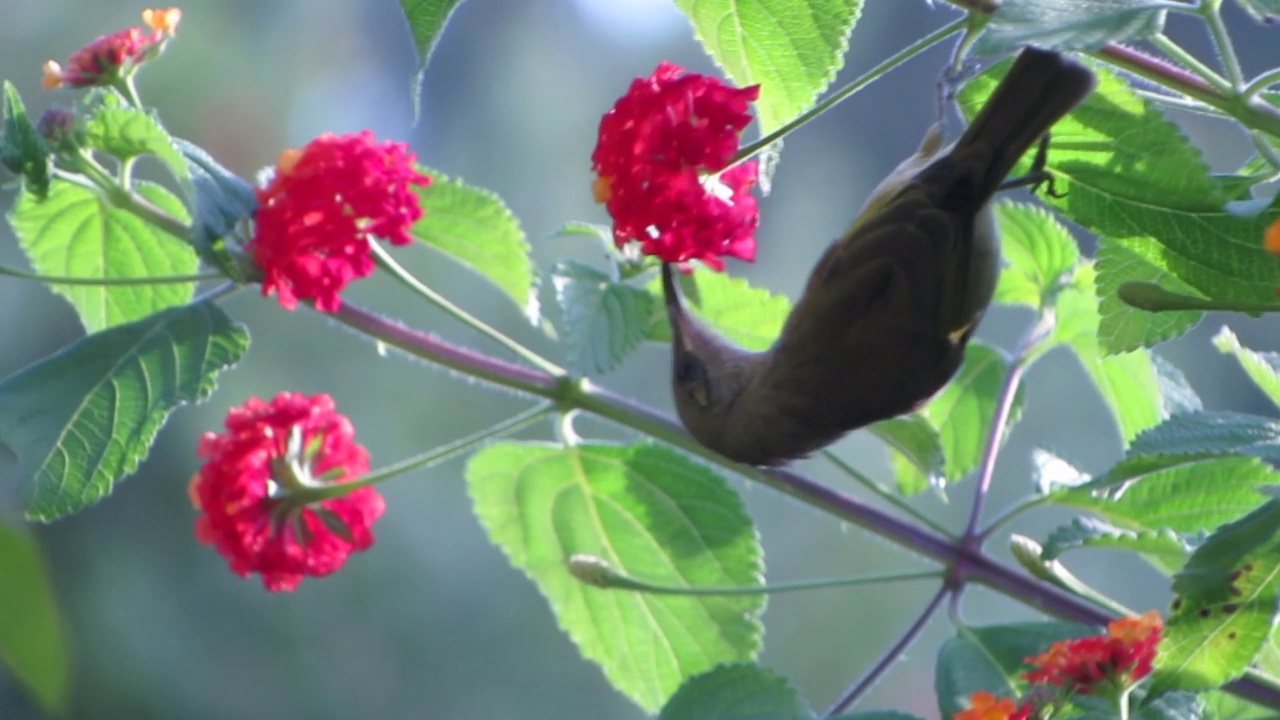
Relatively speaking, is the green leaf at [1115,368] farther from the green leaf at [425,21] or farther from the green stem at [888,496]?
the green leaf at [425,21]

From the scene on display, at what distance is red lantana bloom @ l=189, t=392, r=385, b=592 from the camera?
3.63 ft

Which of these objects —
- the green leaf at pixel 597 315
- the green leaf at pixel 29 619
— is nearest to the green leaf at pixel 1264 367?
the green leaf at pixel 597 315

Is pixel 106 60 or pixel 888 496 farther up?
pixel 106 60

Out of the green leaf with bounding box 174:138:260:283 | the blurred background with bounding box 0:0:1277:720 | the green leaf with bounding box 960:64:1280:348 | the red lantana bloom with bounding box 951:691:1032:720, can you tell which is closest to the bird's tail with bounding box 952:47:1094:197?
the green leaf with bounding box 960:64:1280:348

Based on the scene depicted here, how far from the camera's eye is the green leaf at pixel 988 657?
993 mm

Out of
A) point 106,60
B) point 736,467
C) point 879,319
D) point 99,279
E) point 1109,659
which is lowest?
point 1109,659

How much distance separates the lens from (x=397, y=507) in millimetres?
3699

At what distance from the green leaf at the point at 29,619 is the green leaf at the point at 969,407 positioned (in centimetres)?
101

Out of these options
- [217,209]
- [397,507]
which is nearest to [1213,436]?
[217,209]

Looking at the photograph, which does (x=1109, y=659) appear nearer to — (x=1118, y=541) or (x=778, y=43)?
(x=1118, y=541)

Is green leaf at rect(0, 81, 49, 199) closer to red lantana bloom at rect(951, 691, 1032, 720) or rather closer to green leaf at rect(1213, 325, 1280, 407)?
red lantana bloom at rect(951, 691, 1032, 720)

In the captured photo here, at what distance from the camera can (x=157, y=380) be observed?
104 centimetres

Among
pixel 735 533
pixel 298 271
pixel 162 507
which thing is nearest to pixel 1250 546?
pixel 735 533

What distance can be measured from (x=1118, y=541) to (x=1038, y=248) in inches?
13.4
